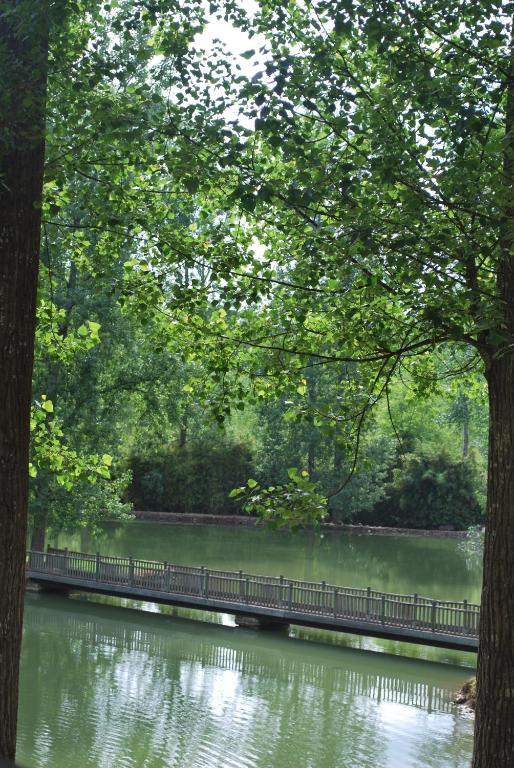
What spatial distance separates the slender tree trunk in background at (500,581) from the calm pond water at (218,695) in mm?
Result: 8582

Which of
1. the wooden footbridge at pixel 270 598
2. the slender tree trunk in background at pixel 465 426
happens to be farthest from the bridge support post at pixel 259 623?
the slender tree trunk in background at pixel 465 426

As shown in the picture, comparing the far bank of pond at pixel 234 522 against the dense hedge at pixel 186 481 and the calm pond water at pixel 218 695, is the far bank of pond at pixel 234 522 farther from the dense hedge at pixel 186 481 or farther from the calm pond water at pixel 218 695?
the calm pond water at pixel 218 695

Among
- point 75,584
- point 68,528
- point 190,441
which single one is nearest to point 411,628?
point 75,584

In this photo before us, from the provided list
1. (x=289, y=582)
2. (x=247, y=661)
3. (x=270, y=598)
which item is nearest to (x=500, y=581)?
(x=247, y=661)

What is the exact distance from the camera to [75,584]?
26953 mm

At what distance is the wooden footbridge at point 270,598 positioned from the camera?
68.5 feet

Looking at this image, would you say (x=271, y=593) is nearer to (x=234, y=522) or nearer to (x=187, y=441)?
(x=234, y=522)

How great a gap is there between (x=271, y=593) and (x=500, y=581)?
1786cm

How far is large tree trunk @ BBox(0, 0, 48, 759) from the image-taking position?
650 centimetres

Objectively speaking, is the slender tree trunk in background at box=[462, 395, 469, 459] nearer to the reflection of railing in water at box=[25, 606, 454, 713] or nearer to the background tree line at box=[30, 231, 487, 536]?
the background tree line at box=[30, 231, 487, 536]

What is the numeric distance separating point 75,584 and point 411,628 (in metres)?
10.6

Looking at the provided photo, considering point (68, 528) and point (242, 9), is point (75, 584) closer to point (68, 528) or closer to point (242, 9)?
point (68, 528)

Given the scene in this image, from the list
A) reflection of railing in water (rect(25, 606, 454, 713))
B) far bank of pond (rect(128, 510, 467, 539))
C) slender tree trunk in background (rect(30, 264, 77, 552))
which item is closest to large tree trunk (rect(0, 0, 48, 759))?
reflection of railing in water (rect(25, 606, 454, 713))

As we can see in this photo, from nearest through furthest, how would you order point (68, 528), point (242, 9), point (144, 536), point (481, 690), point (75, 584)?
point (481, 690)
point (242, 9)
point (75, 584)
point (68, 528)
point (144, 536)
